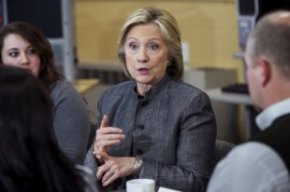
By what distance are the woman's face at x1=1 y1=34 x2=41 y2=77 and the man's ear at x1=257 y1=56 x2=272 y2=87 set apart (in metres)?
1.63

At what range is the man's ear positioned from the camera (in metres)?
1.84

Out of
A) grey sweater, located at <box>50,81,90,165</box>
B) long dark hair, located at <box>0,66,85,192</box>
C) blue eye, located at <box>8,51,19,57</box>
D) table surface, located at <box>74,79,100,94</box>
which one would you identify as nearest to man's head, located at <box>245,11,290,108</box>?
long dark hair, located at <box>0,66,85,192</box>

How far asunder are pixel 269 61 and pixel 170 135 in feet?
3.25

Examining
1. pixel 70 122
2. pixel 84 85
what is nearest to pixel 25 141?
pixel 70 122

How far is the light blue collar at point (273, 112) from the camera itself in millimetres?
1817

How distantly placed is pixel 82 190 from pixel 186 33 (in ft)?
13.8

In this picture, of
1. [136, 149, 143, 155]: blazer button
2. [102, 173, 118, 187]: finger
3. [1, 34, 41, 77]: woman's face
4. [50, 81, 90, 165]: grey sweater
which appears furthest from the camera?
[1, 34, 41, 77]: woman's face

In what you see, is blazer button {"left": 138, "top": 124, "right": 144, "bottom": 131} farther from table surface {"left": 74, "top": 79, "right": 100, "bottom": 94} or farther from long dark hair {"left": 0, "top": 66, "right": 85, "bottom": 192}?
table surface {"left": 74, "top": 79, "right": 100, "bottom": 94}

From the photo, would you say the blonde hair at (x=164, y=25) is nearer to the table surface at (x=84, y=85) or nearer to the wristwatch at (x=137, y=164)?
the wristwatch at (x=137, y=164)

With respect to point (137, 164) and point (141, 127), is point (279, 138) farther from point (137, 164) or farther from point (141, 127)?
point (141, 127)

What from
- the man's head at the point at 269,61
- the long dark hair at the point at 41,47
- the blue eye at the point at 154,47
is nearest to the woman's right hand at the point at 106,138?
the blue eye at the point at 154,47

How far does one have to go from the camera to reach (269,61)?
6.06ft

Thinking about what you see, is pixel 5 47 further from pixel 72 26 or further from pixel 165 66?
pixel 72 26

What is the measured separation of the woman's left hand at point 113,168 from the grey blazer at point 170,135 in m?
0.06
